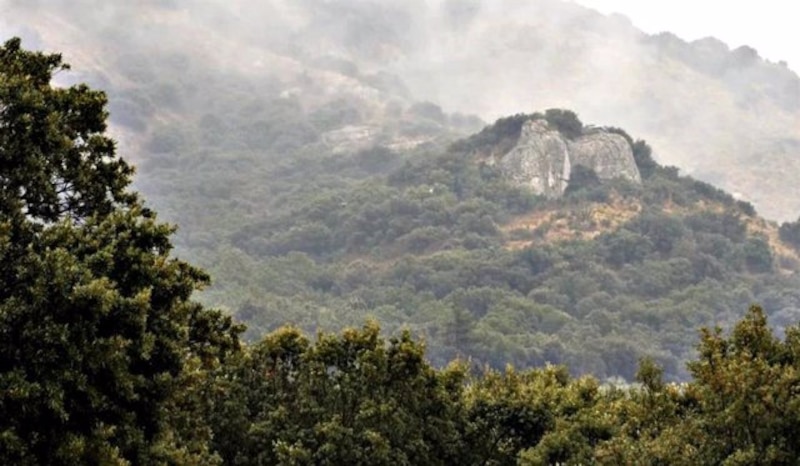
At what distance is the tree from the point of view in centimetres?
1623

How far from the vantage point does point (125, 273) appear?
19.0 meters

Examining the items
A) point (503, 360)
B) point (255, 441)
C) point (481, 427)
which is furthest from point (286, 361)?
point (503, 360)

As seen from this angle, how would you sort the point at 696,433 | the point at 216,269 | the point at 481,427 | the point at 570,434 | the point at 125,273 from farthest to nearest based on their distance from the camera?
the point at 216,269 < the point at 481,427 < the point at 570,434 < the point at 696,433 < the point at 125,273

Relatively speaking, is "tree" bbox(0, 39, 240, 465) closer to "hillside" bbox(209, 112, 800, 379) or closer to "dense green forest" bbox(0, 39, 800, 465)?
"dense green forest" bbox(0, 39, 800, 465)

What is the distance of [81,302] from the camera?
16406 millimetres

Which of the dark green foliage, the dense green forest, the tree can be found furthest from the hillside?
the tree

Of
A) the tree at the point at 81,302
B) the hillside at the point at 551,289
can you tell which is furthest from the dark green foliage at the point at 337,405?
the hillside at the point at 551,289

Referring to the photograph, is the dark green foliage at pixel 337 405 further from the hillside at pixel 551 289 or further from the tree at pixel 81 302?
the hillside at pixel 551 289

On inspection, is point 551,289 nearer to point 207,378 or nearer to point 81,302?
point 207,378

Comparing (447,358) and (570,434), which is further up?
(447,358)

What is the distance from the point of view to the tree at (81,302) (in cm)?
1623

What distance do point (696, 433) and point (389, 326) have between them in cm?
13290

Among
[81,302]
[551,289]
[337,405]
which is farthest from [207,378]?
[551,289]

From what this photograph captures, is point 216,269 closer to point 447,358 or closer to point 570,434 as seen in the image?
point 447,358
